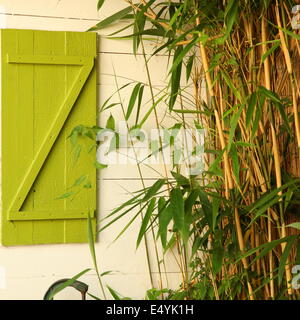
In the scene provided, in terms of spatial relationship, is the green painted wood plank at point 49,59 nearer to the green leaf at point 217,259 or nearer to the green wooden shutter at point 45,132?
the green wooden shutter at point 45,132

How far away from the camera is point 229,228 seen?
249cm

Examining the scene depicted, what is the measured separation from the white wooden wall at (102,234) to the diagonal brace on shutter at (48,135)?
0.11 meters

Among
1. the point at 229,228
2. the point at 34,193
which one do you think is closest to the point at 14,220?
the point at 34,193

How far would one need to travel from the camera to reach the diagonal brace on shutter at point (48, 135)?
300cm

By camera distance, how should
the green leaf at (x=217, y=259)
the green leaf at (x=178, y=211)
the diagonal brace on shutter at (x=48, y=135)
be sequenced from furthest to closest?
1. the diagonal brace on shutter at (x=48, y=135)
2. the green leaf at (x=217, y=259)
3. the green leaf at (x=178, y=211)

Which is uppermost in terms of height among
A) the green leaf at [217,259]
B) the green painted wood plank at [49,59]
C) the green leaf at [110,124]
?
the green painted wood plank at [49,59]

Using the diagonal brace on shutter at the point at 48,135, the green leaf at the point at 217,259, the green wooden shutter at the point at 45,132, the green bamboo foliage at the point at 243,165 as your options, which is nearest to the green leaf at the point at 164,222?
the green bamboo foliage at the point at 243,165

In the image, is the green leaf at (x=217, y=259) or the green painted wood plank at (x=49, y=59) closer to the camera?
the green leaf at (x=217, y=259)

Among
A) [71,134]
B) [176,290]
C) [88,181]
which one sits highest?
[71,134]

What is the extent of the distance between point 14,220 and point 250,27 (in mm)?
1491

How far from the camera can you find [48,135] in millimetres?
3041

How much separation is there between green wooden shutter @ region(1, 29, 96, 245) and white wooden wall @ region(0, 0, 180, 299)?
62 millimetres

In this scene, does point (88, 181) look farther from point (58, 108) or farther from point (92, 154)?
point (58, 108)

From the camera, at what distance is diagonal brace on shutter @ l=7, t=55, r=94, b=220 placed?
3.00 metres
